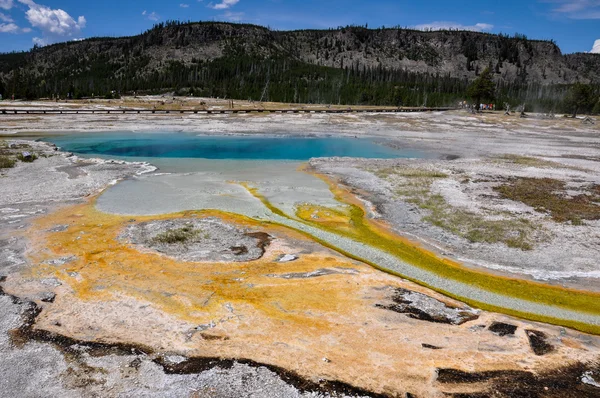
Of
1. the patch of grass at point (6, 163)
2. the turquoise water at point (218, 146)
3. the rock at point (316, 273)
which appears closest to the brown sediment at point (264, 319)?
the rock at point (316, 273)

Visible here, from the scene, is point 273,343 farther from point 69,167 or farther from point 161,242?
point 69,167

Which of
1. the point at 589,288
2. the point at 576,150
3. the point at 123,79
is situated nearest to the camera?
the point at 589,288

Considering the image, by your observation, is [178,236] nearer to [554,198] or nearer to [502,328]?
[502,328]

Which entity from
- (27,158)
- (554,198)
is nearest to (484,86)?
(554,198)

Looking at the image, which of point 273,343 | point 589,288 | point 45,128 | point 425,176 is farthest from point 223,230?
point 45,128

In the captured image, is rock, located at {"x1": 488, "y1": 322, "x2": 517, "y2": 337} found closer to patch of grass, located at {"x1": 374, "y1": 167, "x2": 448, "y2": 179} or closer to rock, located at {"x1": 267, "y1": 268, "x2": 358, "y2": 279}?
rock, located at {"x1": 267, "y1": 268, "x2": 358, "y2": 279}

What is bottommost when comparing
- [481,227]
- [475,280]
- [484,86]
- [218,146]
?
[475,280]

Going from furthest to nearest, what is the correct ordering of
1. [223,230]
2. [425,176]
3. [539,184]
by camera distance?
1. [425,176]
2. [539,184]
3. [223,230]
